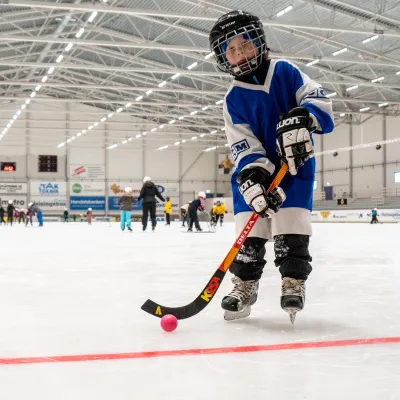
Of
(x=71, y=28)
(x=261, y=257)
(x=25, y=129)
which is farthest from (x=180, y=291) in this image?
(x=25, y=129)

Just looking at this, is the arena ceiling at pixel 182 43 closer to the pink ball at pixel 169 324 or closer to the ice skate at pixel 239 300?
the ice skate at pixel 239 300

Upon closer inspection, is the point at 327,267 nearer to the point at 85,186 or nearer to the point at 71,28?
the point at 71,28

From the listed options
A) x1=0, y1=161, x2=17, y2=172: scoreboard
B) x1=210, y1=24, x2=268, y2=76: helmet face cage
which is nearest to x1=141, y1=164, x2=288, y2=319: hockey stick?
x1=210, y1=24, x2=268, y2=76: helmet face cage

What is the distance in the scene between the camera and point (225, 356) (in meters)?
1.67

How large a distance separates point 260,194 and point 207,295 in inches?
19.3

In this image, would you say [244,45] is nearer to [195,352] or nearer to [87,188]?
[195,352]

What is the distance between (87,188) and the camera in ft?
133

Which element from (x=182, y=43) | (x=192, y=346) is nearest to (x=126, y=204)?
(x=182, y=43)

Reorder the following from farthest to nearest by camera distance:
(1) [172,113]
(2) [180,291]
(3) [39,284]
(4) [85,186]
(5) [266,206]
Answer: (4) [85,186]
(1) [172,113]
(3) [39,284]
(2) [180,291]
(5) [266,206]

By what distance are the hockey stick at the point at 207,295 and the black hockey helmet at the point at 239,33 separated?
475 mm

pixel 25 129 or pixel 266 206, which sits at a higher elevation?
pixel 25 129

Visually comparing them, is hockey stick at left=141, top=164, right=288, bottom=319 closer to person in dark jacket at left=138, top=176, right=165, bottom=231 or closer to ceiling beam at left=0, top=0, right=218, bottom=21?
person in dark jacket at left=138, top=176, right=165, bottom=231

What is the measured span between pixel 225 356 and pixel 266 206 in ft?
2.36

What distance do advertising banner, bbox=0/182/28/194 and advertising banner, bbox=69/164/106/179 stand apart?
3.39m
